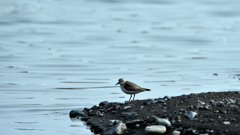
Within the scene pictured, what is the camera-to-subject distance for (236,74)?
20266 mm

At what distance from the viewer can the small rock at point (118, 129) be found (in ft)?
34.0

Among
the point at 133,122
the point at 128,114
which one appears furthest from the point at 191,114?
the point at 128,114

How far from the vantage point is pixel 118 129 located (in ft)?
34.0

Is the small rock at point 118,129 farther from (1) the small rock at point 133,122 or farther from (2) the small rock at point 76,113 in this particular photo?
(2) the small rock at point 76,113

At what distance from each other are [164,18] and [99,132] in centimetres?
3341

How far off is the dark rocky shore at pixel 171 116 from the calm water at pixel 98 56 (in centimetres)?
66

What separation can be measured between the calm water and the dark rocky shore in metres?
0.66

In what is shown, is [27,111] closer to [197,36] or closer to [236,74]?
[236,74]

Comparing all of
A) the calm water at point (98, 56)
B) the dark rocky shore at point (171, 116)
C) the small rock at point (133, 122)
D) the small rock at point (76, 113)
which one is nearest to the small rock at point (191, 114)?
the dark rocky shore at point (171, 116)

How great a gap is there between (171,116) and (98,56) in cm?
1475

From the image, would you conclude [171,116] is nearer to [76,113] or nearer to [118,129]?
[118,129]

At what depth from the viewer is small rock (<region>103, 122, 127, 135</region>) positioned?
10.4 metres

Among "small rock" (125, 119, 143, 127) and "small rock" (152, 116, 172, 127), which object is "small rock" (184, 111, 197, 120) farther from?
"small rock" (125, 119, 143, 127)

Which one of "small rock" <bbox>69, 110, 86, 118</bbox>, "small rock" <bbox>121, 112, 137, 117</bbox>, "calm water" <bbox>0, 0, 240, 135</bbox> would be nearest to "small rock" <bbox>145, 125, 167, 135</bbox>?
"small rock" <bbox>121, 112, 137, 117</bbox>
